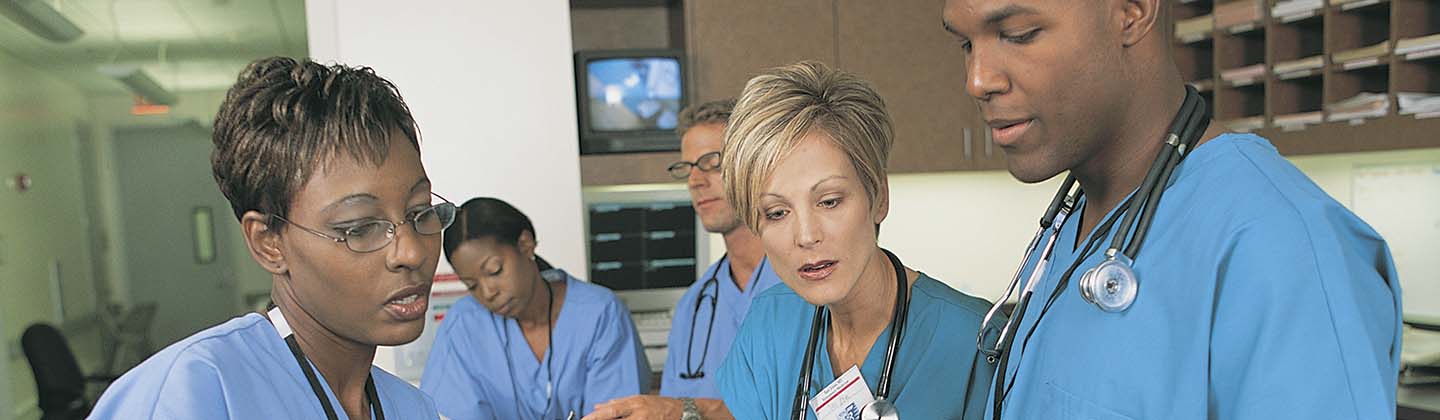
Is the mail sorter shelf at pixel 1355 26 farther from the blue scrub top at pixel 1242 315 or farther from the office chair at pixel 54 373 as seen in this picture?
the office chair at pixel 54 373

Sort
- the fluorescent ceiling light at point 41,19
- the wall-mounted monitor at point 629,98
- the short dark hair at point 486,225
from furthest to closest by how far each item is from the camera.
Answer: the fluorescent ceiling light at point 41,19 < the wall-mounted monitor at point 629,98 < the short dark hair at point 486,225

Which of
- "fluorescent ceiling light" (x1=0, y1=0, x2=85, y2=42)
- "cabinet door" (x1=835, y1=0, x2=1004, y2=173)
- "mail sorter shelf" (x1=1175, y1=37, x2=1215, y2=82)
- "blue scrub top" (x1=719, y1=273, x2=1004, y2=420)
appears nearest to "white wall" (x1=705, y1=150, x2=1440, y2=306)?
"cabinet door" (x1=835, y1=0, x2=1004, y2=173)

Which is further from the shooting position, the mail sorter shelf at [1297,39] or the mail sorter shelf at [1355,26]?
the mail sorter shelf at [1297,39]

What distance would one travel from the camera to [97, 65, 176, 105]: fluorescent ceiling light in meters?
5.13

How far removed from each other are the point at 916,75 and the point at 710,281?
1.49 m

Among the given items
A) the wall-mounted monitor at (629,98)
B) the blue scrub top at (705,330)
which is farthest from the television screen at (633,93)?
the blue scrub top at (705,330)

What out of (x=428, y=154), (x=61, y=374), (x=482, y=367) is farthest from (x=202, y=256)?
(x=482, y=367)

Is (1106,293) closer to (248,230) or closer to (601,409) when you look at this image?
(248,230)

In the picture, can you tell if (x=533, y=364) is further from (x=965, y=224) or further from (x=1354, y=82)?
(x=1354, y=82)

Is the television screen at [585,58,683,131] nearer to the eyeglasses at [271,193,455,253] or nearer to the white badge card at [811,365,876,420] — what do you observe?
the white badge card at [811,365,876,420]

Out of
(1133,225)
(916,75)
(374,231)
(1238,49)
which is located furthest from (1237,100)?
(374,231)

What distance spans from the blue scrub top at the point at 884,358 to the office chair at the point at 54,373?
3752 millimetres

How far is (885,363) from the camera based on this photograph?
1.34 metres

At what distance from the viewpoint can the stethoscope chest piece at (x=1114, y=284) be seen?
862mm
